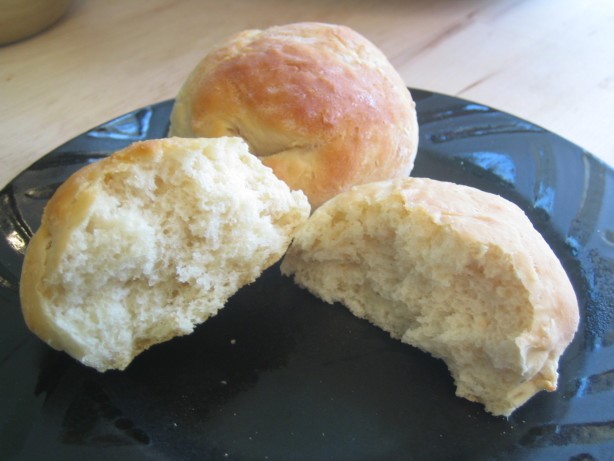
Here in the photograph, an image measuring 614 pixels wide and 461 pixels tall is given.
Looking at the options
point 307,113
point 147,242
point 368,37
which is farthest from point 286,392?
point 368,37

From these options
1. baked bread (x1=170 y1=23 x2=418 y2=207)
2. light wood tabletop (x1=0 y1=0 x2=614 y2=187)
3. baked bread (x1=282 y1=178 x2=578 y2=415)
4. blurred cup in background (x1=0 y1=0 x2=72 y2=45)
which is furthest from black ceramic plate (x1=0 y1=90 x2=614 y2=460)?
blurred cup in background (x1=0 y1=0 x2=72 y2=45)

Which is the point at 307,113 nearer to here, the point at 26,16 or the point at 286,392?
the point at 286,392

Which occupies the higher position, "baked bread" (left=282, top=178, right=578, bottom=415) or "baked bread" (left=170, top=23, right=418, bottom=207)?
"baked bread" (left=170, top=23, right=418, bottom=207)

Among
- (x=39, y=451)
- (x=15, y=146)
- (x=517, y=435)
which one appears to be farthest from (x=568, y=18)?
(x=39, y=451)

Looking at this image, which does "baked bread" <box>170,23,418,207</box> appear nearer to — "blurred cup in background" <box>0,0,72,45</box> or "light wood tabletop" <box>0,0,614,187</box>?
"light wood tabletop" <box>0,0,614,187</box>

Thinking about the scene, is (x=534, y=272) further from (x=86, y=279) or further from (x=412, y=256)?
(x=86, y=279)

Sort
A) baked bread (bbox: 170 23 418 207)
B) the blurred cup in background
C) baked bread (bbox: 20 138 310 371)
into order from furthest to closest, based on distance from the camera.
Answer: the blurred cup in background
baked bread (bbox: 170 23 418 207)
baked bread (bbox: 20 138 310 371)

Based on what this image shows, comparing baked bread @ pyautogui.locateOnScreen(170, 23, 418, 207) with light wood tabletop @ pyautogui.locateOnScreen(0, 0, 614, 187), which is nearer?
baked bread @ pyautogui.locateOnScreen(170, 23, 418, 207)
